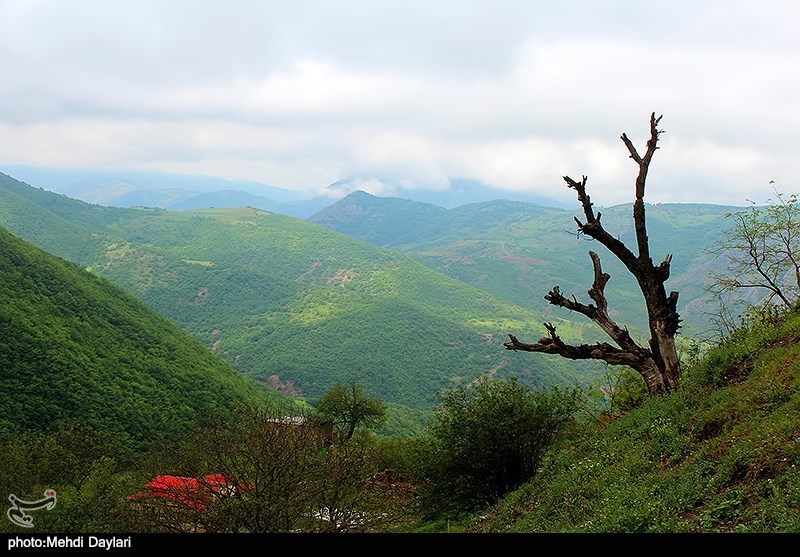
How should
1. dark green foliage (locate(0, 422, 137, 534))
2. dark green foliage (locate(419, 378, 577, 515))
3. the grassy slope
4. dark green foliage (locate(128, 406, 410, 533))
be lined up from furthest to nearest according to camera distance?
dark green foliage (locate(0, 422, 137, 534)) < dark green foliage (locate(419, 378, 577, 515)) < dark green foliage (locate(128, 406, 410, 533)) < the grassy slope

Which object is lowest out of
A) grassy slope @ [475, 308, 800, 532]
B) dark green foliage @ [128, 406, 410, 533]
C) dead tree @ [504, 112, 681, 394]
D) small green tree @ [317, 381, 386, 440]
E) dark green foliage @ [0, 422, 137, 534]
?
small green tree @ [317, 381, 386, 440]

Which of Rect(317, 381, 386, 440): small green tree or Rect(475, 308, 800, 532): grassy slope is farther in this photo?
Rect(317, 381, 386, 440): small green tree

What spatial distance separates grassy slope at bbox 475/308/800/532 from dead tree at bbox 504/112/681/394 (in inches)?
39.8

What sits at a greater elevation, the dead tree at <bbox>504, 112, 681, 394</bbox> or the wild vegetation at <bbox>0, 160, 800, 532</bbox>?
the dead tree at <bbox>504, 112, 681, 394</bbox>

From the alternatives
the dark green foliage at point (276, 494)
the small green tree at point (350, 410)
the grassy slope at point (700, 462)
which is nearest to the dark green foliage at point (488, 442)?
the dark green foliage at point (276, 494)

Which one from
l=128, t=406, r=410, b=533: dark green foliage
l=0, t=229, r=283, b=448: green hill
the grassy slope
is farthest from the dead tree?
l=0, t=229, r=283, b=448: green hill

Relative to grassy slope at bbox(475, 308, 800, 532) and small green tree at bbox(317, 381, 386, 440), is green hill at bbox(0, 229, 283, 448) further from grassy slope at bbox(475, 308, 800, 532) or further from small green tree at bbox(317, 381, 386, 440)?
grassy slope at bbox(475, 308, 800, 532)

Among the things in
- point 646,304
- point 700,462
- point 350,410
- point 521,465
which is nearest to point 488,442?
point 521,465

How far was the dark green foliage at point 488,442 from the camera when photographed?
2134cm

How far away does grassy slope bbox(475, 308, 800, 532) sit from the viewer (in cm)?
892

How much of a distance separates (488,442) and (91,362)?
225 ft

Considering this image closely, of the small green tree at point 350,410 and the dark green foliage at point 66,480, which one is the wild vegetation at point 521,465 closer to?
the dark green foliage at point 66,480

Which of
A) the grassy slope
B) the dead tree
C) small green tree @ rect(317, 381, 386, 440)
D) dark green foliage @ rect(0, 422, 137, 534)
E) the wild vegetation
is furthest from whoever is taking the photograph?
small green tree @ rect(317, 381, 386, 440)

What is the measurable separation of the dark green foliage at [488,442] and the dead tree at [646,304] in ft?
17.7
